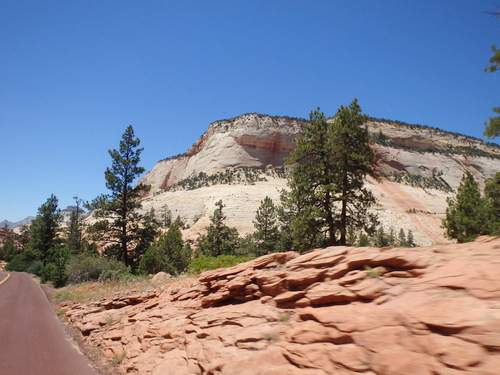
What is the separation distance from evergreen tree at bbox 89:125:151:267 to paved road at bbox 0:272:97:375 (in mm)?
12539

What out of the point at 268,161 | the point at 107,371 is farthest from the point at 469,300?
the point at 268,161

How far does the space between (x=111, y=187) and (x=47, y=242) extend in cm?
2490

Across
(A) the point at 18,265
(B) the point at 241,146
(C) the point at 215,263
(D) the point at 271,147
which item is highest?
(D) the point at 271,147

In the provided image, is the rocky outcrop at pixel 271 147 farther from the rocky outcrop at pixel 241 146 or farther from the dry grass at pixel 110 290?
the dry grass at pixel 110 290

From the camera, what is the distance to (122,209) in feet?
85.1

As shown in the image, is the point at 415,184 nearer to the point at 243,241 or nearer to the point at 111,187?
the point at 243,241

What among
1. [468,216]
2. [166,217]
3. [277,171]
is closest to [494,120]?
[468,216]

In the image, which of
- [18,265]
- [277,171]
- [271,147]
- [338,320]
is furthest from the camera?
[271,147]

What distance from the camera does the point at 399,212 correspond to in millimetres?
64375

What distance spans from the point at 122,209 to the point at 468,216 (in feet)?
96.4

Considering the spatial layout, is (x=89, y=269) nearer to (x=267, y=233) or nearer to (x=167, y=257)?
(x=167, y=257)

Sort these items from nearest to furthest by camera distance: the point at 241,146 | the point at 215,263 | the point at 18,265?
the point at 215,263 → the point at 18,265 → the point at 241,146

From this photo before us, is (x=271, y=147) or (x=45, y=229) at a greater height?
(x=271, y=147)

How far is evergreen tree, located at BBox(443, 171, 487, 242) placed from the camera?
63.4 feet
